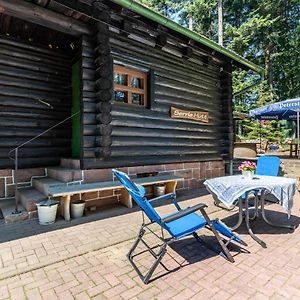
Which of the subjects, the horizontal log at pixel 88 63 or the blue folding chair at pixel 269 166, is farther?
the horizontal log at pixel 88 63

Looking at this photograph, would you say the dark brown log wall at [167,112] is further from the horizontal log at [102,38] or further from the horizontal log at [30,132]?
the horizontal log at [30,132]

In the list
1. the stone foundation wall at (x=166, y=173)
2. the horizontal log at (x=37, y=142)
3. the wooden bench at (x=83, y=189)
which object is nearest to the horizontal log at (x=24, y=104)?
the horizontal log at (x=37, y=142)

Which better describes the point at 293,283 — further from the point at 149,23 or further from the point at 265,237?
the point at 149,23

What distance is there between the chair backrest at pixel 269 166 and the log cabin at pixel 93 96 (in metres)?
2.00

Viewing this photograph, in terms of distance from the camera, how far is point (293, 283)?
2.18 m

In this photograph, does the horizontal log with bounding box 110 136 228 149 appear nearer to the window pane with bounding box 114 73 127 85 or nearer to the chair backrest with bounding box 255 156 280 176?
the window pane with bounding box 114 73 127 85

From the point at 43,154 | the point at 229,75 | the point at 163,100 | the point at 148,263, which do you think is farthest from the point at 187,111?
the point at 148,263

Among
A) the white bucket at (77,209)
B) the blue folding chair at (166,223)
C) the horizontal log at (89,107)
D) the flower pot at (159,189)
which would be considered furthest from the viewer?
the flower pot at (159,189)

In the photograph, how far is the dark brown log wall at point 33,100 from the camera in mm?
4555

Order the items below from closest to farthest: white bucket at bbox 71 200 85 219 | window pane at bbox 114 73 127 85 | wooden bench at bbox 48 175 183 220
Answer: wooden bench at bbox 48 175 183 220, white bucket at bbox 71 200 85 219, window pane at bbox 114 73 127 85

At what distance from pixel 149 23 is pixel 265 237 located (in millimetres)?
4449

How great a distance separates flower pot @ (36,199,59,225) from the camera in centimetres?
349

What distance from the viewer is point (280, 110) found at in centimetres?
A: 959

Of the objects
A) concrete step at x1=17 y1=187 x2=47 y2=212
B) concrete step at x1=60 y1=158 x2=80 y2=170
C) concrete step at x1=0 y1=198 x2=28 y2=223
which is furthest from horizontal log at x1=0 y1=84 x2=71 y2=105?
concrete step at x1=0 y1=198 x2=28 y2=223
